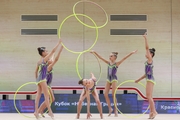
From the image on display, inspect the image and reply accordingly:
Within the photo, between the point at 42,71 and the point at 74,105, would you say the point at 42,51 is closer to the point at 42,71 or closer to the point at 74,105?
the point at 42,71

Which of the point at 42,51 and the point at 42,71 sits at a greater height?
the point at 42,51

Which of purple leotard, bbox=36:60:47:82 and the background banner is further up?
purple leotard, bbox=36:60:47:82

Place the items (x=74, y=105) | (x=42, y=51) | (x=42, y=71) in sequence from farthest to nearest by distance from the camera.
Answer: (x=74, y=105) < (x=42, y=51) < (x=42, y=71)

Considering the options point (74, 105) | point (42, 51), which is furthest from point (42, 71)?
point (74, 105)

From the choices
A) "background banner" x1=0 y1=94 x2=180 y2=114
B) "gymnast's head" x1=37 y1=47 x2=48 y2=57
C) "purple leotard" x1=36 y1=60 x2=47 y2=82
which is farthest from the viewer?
"background banner" x1=0 y1=94 x2=180 y2=114

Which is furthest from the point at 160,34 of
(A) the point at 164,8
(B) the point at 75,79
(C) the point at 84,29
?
(B) the point at 75,79

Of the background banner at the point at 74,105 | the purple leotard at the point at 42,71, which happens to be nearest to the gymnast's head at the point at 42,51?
the purple leotard at the point at 42,71

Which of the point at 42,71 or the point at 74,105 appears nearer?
the point at 42,71

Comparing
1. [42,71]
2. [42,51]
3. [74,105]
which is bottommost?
[74,105]

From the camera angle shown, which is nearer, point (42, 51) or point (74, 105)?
point (42, 51)

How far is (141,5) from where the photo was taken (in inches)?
469

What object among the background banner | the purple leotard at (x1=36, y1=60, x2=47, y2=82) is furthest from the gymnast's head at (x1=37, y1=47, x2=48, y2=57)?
the background banner

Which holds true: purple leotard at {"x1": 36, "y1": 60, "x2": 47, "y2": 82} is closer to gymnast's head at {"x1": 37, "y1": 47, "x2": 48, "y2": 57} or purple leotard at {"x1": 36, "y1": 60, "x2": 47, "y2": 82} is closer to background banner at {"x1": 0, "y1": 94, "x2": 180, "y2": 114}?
gymnast's head at {"x1": 37, "y1": 47, "x2": 48, "y2": 57}

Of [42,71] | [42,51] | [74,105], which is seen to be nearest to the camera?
[42,71]
